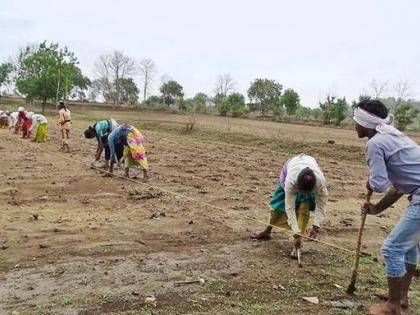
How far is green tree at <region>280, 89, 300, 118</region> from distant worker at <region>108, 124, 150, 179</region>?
41324 mm

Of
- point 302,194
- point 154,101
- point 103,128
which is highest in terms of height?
point 154,101

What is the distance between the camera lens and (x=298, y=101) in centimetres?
5172

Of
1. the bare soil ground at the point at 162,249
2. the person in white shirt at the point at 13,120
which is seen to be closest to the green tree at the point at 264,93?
the person in white shirt at the point at 13,120

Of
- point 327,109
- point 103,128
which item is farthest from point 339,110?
point 103,128

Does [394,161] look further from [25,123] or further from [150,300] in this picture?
[25,123]

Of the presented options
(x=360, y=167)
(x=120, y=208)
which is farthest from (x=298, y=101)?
(x=120, y=208)

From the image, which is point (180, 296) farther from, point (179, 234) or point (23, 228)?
point (23, 228)

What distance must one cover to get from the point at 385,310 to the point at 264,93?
58695mm

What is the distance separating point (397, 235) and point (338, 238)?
3.12m

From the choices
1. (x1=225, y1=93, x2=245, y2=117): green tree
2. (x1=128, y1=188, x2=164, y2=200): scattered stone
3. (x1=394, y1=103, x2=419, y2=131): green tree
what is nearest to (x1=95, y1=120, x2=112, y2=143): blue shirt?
(x1=128, y1=188, x2=164, y2=200): scattered stone

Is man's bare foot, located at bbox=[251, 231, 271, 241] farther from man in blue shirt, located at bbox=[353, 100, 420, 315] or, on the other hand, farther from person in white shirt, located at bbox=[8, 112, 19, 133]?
person in white shirt, located at bbox=[8, 112, 19, 133]

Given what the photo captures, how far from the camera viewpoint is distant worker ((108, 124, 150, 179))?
437 inches

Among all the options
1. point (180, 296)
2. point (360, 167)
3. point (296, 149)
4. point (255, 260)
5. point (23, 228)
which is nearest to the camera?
point (180, 296)

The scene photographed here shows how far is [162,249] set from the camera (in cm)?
642
